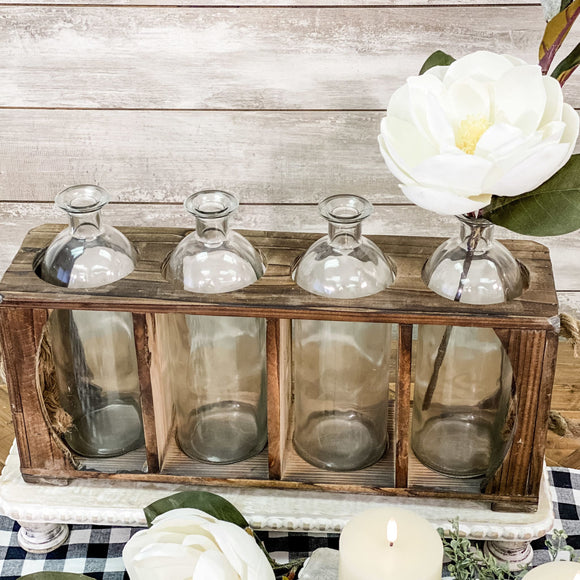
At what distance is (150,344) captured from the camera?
2.40 feet

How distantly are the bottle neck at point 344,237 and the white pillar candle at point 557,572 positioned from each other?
0.31 metres

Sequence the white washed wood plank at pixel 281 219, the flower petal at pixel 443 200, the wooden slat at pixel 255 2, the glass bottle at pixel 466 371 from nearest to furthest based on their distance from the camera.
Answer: the flower petal at pixel 443 200 → the glass bottle at pixel 466 371 → the wooden slat at pixel 255 2 → the white washed wood plank at pixel 281 219

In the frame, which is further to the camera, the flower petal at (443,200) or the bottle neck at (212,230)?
the bottle neck at (212,230)

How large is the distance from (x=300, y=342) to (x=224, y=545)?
0.82 ft

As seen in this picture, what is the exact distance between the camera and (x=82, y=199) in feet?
2.46

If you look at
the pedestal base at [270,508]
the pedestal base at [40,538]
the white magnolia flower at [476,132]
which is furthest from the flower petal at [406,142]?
the pedestal base at [40,538]

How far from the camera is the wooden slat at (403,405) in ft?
2.30

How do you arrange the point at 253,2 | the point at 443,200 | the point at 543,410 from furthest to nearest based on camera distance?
the point at 253,2
the point at 543,410
the point at 443,200

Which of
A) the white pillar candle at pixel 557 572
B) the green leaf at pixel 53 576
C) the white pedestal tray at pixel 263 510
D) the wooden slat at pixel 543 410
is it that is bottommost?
the white pillar candle at pixel 557 572

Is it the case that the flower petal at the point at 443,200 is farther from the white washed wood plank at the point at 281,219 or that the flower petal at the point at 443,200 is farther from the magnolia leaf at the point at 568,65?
the white washed wood plank at the point at 281,219

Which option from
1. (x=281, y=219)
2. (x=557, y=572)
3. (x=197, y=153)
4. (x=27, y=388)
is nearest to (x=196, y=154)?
(x=197, y=153)

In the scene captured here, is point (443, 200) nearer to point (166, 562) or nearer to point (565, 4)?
point (565, 4)

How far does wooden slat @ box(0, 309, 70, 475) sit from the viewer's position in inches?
28.7

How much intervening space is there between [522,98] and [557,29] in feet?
0.20
